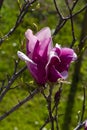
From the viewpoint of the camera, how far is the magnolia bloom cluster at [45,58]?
1438 mm

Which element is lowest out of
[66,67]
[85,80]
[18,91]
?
[85,80]

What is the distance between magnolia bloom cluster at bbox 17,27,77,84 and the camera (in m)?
1.44

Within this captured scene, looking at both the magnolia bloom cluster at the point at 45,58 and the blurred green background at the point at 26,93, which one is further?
the blurred green background at the point at 26,93

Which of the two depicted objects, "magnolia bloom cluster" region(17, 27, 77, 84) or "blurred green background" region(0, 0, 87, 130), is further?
"blurred green background" region(0, 0, 87, 130)

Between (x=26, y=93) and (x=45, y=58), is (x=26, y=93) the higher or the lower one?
the lower one

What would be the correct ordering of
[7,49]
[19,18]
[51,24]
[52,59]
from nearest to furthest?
[52,59] < [19,18] < [7,49] < [51,24]

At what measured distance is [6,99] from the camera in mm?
5594

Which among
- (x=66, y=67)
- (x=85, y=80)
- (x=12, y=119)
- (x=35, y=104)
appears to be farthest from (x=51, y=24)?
(x=66, y=67)

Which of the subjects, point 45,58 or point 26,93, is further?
point 26,93

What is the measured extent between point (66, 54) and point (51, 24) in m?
6.17

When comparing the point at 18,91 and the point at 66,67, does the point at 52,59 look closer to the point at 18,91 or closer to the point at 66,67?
the point at 66,67

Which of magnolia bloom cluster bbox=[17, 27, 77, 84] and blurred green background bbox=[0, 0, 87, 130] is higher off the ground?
magnolia bloom cluster bbox=[17, 27, 77, 84]

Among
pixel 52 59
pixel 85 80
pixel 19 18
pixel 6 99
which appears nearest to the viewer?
pixel 52 59

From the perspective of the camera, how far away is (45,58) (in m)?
1.45
